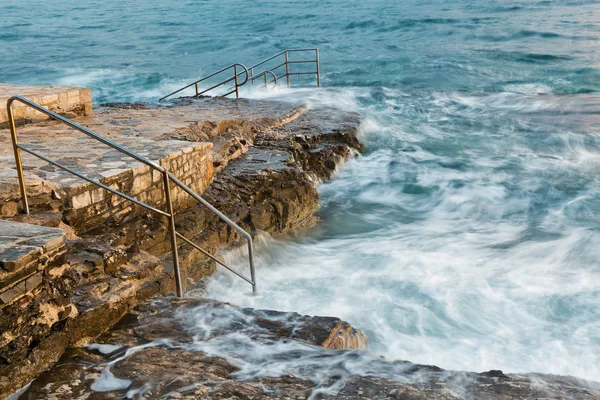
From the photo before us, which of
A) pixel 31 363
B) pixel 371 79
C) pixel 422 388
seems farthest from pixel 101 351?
pixel 371 79

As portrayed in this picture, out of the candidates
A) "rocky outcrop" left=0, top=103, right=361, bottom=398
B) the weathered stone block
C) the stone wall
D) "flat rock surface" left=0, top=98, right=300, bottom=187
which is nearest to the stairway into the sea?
"flat rock surface" left=0, top=98, right=300, bottom=187

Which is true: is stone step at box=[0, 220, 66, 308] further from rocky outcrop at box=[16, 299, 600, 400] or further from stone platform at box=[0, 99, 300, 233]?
stone platform at box=[0, 99, 300, 233]

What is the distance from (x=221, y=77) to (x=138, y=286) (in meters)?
18.0

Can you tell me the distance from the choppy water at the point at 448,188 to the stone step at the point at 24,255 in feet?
9.09

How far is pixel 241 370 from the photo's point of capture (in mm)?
4191

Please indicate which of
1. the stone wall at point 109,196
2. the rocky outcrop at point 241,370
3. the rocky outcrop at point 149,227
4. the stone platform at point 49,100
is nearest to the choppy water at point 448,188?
the rocky outcrop at point 149,227

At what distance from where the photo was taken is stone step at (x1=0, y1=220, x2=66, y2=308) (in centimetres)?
364

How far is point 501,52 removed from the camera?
939 inches

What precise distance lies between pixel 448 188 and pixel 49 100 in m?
5.98

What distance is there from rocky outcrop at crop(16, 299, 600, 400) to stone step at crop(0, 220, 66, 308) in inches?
23.0

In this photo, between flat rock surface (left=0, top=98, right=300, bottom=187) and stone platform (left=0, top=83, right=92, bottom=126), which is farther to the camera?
stone platform (left=0, top=83, right=92, bottom=126)

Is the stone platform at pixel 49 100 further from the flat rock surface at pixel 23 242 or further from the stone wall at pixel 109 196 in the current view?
Answer: the flat rock surface at pixel 23 242

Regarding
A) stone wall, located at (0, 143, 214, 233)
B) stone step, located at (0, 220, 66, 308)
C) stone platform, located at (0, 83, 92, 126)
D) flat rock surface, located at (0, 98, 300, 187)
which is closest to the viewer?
stone step, located at (0, 220, 66, 308)

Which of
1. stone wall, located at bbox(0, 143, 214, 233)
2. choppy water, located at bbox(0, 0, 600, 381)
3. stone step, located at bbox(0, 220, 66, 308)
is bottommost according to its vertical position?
choppy water, located at bbox(0, 0, 600, 381)
